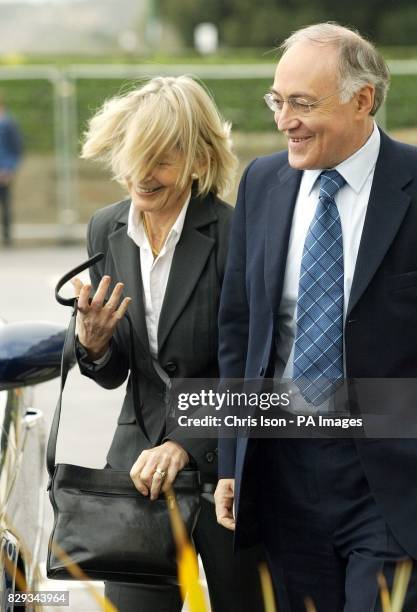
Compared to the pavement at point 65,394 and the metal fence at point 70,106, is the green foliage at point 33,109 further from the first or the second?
the pavement at point 65,394

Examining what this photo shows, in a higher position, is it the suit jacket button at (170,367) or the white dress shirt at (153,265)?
the white dress shirt at (153,265)

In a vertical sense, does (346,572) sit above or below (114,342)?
below

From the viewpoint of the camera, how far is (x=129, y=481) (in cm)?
330

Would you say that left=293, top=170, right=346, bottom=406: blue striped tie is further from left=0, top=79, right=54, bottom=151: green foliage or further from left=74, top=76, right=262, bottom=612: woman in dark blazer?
left=0, top=79, right=54, bottom=151: green foliage

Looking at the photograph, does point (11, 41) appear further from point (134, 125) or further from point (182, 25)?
point (134, 125)

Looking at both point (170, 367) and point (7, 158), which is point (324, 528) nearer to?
point (170, 367)

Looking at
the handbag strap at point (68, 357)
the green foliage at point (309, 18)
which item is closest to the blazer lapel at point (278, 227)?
the handbag strap at point (68, 357)

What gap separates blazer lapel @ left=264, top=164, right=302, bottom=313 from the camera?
3178 mm

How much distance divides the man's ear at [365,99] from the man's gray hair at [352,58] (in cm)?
1

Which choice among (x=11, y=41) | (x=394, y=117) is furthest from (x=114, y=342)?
(x=11, y=41)

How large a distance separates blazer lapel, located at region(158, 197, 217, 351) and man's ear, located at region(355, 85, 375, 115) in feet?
1.90

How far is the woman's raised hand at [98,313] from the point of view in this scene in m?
3.29

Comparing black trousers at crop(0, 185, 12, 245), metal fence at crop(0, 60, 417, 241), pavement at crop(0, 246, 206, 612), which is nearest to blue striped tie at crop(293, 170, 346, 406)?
pavement at crop(0, 246, 206, 612)

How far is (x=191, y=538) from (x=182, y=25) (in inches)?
1506
